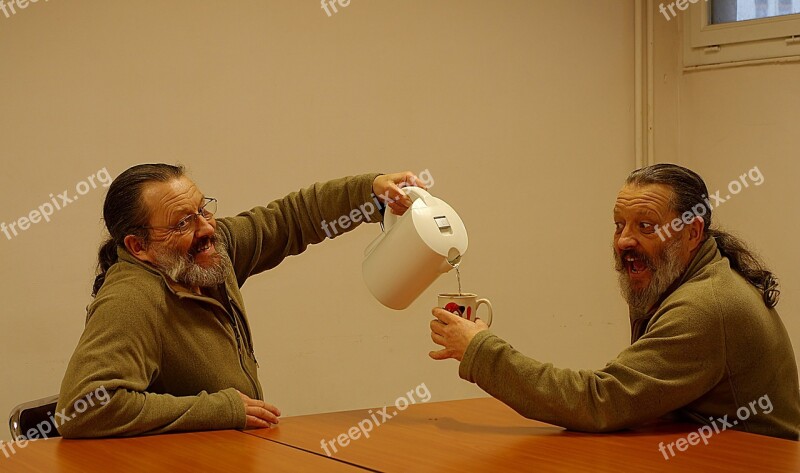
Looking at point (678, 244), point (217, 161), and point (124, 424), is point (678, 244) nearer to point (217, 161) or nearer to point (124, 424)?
point (124, 424)

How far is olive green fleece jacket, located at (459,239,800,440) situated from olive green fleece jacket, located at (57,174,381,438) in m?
0.59

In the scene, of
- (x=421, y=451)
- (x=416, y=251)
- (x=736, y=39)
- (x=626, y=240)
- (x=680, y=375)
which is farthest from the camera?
(x=736, y=39)

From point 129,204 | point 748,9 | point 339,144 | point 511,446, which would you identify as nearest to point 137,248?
point 129,204

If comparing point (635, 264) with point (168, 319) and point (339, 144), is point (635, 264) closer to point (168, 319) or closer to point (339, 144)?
point (168, 319)

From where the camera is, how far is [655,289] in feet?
7.19

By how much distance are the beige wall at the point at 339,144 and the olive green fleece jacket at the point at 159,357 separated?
0.91 meters

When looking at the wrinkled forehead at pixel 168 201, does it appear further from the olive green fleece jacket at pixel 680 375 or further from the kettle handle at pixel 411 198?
the olive green fleece jacket at pixel 680 375

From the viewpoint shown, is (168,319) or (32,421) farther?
(32,421)

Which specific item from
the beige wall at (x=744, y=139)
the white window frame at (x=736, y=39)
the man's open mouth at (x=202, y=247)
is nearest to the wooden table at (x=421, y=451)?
the man's open mouth at (x=202, y=247)

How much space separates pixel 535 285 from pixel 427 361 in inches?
26.9

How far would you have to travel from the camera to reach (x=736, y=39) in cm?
432

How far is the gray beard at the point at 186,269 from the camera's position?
224 cm

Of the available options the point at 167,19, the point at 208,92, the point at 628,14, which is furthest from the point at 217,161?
the point at 628,14

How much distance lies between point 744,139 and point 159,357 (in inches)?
124
